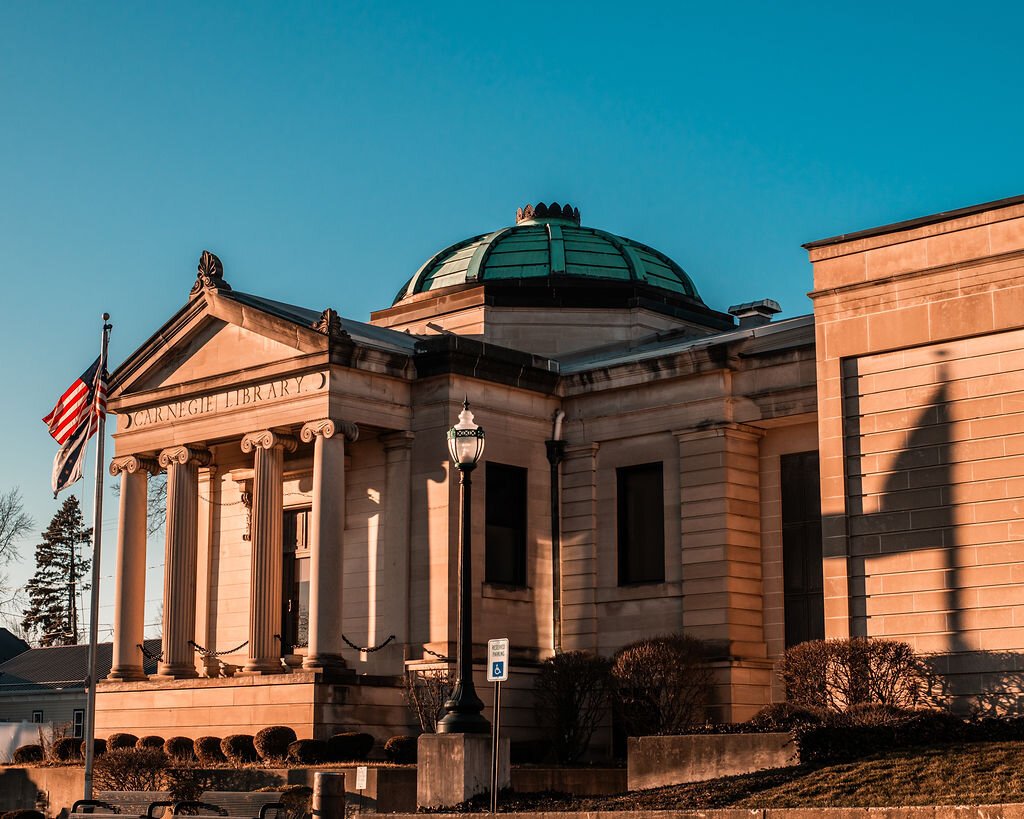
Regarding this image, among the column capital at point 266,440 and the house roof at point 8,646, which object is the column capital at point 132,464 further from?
the house roof at point 8,646

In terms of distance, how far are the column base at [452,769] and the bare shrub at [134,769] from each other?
8.43 m

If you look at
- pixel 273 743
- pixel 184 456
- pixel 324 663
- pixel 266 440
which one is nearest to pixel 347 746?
pixel 273 743

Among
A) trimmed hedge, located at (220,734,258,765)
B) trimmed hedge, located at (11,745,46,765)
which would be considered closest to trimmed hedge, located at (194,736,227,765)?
trimmed hedge, located at (220,734,258,765)

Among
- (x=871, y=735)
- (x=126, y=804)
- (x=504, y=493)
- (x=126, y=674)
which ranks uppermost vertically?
(x=504, y=493)

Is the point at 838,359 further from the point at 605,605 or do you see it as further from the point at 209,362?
the point at 209,362

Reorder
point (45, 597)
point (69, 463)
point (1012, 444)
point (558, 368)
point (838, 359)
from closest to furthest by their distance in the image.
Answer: point (1012, 444) < point (838, 359) < point (69, 463) < point (558, 368) < point (45, 597)

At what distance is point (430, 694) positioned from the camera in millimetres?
31156

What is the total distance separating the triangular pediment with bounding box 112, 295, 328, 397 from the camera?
3394cm

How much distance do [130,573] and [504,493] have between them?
363 inches

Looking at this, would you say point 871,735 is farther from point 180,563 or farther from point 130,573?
point 130,573

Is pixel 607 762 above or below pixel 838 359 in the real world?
below

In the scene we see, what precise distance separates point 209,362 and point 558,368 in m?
8.26

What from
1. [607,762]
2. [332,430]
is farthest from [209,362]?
[607,762]

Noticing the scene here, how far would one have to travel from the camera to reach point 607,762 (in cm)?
3244
